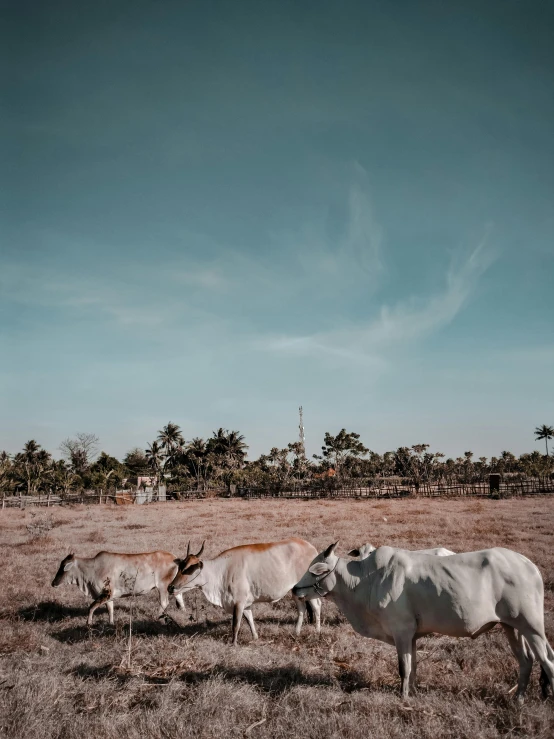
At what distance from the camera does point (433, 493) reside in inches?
1965

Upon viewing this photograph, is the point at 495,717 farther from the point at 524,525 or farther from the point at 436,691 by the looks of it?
the point at 524,525

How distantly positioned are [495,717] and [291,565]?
426 centimetres

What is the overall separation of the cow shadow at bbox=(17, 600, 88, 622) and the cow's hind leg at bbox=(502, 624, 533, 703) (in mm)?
8219

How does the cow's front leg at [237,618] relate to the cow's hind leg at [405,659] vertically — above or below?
below

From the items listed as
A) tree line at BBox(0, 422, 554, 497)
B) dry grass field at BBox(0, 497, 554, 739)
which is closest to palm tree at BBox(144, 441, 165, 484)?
tree line at BBox(0, 422, 554, 497)

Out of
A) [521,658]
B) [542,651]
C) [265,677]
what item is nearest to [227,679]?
[265,677]

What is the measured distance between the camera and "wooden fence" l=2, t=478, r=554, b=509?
45.0 metres

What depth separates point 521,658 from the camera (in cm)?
548

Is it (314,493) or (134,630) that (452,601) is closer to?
(134,630)

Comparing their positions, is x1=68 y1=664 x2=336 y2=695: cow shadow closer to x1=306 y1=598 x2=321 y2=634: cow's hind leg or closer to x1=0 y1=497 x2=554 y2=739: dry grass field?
x1=0 y1=497 x2=554 y2=739: dry grass field

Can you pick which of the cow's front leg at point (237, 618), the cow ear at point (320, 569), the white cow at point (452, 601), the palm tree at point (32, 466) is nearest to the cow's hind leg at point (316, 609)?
→ the cow's front leg at point (237, 618)

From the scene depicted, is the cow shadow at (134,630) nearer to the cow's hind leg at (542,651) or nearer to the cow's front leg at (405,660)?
the cow's front leg at (405,660)

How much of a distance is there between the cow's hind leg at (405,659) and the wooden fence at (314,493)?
4177cm

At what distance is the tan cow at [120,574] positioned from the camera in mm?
9500
